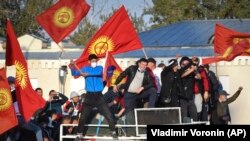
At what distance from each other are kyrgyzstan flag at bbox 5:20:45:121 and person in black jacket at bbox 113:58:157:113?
1.66 metres

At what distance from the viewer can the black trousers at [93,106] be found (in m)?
16.5

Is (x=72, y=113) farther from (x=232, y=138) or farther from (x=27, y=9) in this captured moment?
(x=27, y=9)

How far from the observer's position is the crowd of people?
1652 cm

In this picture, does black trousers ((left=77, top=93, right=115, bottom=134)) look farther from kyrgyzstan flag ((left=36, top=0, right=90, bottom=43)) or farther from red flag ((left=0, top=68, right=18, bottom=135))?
kyrgyzstan flag ((left=36, top=0, right=90, bottom=43))

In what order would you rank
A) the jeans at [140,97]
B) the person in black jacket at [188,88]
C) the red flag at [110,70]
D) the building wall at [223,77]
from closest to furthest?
the jeans at [140,97], the person in black jacket at [188,88], the red flag at [110,70], the building wall at [223,77]

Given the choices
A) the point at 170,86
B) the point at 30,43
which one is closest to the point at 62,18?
the point at 170,86

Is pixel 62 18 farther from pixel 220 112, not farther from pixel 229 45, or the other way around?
pixel 220 112

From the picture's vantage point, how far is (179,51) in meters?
30.5

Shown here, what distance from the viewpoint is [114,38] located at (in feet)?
65.2

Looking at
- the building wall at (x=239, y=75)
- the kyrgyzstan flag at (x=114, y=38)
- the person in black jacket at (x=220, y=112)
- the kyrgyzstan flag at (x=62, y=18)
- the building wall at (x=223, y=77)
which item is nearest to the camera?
the person in black jacket at (x=220, y=112)

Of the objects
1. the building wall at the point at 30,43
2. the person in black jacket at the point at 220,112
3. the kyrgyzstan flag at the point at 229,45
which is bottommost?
the person in black jacket at the point at 220,112

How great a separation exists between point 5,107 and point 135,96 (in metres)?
2.54

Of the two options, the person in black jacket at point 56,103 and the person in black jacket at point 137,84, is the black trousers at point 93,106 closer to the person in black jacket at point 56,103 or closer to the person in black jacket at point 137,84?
the person in black jacket at point 137,84

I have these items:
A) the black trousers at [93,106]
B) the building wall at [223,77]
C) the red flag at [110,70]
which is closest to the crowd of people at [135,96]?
the black trousers at [93,106]
